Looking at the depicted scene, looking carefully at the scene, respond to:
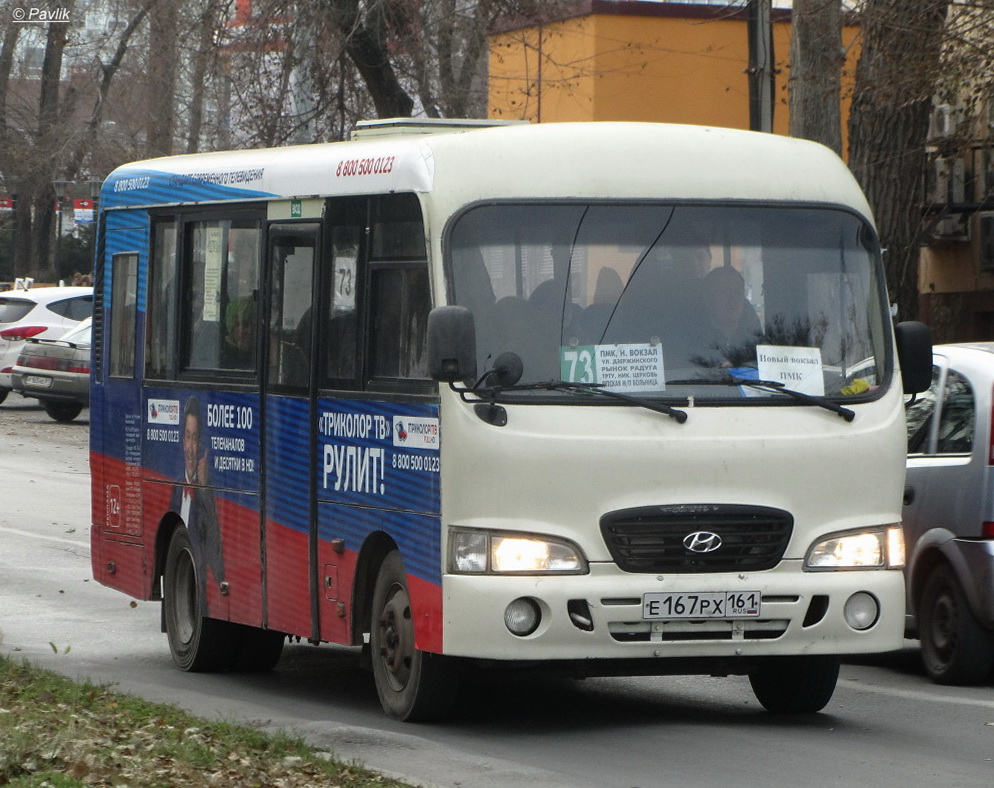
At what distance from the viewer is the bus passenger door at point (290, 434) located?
9711 millimetres

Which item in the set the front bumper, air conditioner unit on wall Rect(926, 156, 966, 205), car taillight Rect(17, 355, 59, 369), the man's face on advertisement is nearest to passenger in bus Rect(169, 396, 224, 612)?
the man's face on advertisement

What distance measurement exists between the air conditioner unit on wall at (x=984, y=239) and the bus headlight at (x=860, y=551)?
18420 mm

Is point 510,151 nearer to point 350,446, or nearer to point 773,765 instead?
point 350,446

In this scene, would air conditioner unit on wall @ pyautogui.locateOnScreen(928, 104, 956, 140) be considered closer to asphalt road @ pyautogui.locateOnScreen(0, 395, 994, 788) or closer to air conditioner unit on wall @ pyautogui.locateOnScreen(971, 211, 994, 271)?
air conditioner unit on wall @ pyautogui.locateOnScreen(971, 211, 994, 271)

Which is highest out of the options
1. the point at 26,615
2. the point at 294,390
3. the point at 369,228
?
the point at 369,228

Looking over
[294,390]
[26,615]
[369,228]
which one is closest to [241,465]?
[294,390]

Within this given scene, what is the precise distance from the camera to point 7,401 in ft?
→ 124

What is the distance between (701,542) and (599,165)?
1619 mm

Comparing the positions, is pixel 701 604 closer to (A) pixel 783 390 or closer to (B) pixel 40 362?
(A) pixel 783 390

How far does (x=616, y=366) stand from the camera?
27.7 feet

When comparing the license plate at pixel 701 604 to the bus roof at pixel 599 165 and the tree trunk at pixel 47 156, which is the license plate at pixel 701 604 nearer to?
the bus roof at pixel 599 165

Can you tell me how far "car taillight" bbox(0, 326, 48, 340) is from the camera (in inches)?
1300

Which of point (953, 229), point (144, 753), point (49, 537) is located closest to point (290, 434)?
point (144, 753)

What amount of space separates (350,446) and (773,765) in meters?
2.42
